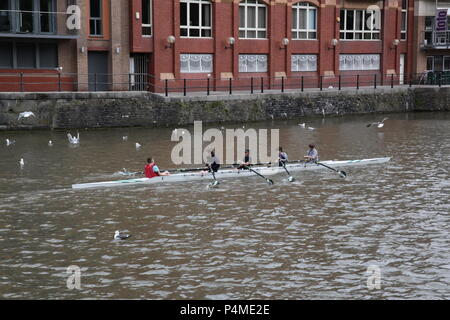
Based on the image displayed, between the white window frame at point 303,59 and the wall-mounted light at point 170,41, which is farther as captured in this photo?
the white window frame at point 303,59

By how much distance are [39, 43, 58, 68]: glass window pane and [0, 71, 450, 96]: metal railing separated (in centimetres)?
61

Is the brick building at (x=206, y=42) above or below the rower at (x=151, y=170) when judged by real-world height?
above

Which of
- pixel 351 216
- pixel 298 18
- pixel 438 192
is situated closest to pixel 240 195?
pixel 351 216

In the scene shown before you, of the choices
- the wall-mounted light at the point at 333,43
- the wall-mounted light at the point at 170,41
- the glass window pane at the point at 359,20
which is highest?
the glass window pane at the point at 359,20

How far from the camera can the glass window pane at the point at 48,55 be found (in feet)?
126

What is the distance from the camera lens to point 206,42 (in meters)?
43.9

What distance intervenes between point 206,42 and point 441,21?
69.2 feet

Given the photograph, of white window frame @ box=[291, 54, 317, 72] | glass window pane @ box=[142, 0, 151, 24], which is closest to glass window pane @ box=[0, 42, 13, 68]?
glass window pane @ box=[142, 0, 151, 24]

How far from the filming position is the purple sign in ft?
180

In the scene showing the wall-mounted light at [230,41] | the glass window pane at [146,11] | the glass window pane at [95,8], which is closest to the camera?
the glass window pane at [95,8]

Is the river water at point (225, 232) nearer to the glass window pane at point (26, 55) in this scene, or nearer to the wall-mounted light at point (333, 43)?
the glass window pane at point (26, 55)

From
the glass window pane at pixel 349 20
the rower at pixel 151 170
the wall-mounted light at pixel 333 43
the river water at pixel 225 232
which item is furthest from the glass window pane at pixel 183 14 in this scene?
the rower at pixel 151 170

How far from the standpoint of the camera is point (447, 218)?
1877 centimetres

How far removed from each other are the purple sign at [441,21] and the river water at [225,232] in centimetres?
2874
